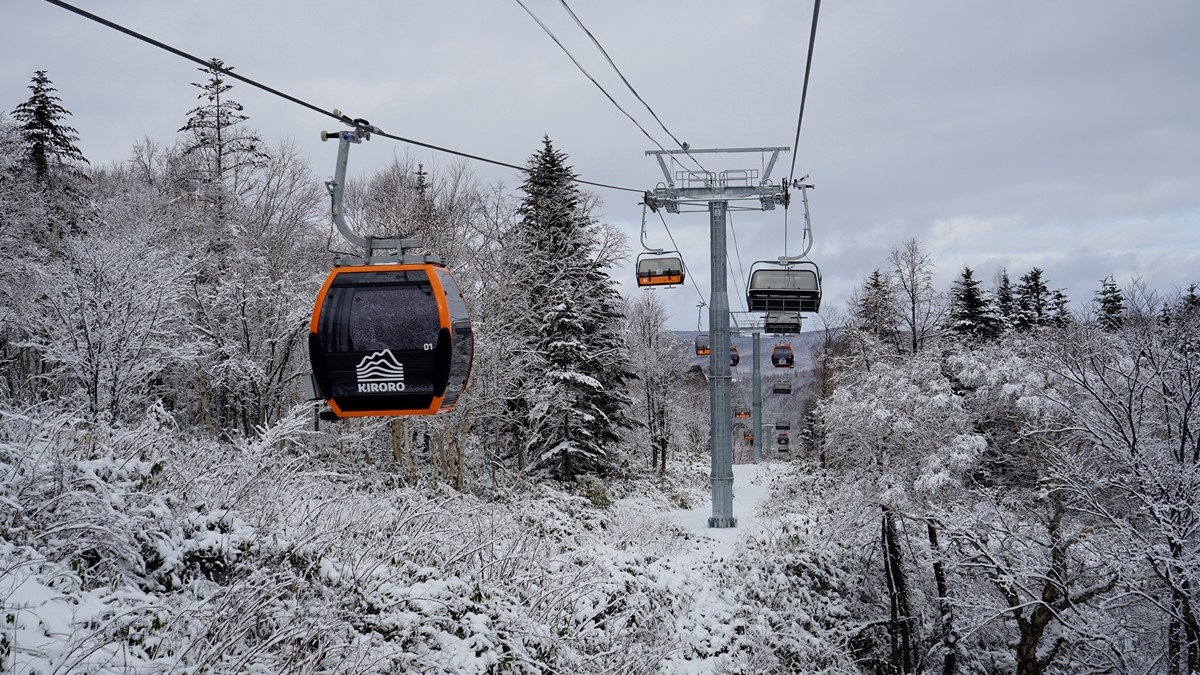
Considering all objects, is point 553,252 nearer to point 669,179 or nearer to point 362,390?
point 669,179

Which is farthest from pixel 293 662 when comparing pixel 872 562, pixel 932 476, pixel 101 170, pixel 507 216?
pixel 101 170

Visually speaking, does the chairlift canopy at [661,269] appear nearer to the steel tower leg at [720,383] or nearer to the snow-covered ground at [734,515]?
the steel tower leg at [720,383]

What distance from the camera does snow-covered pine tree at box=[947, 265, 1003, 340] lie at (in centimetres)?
3694

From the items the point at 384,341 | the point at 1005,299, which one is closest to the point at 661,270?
the point at 384,341

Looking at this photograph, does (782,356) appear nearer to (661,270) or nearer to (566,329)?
(566,329)

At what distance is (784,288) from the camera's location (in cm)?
1892

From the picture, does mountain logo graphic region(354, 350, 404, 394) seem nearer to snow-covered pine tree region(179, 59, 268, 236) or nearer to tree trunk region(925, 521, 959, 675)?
tree trunk region(925, 521, 959, 675)

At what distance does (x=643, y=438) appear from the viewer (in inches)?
1603

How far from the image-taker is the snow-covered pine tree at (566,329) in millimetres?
25094

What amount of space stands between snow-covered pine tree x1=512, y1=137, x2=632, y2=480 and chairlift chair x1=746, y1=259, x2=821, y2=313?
7523 mm

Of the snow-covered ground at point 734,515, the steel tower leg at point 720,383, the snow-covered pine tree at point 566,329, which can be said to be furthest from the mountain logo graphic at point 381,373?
the snow-covered pine tree at point 566,329

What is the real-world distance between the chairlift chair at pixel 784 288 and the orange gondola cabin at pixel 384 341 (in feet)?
42.7

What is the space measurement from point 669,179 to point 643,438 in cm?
2354

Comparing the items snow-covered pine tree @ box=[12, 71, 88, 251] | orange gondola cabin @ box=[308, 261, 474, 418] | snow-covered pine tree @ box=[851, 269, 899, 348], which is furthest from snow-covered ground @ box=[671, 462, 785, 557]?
snow-covered pine tree @ box=[12, 71, 88, 251]
